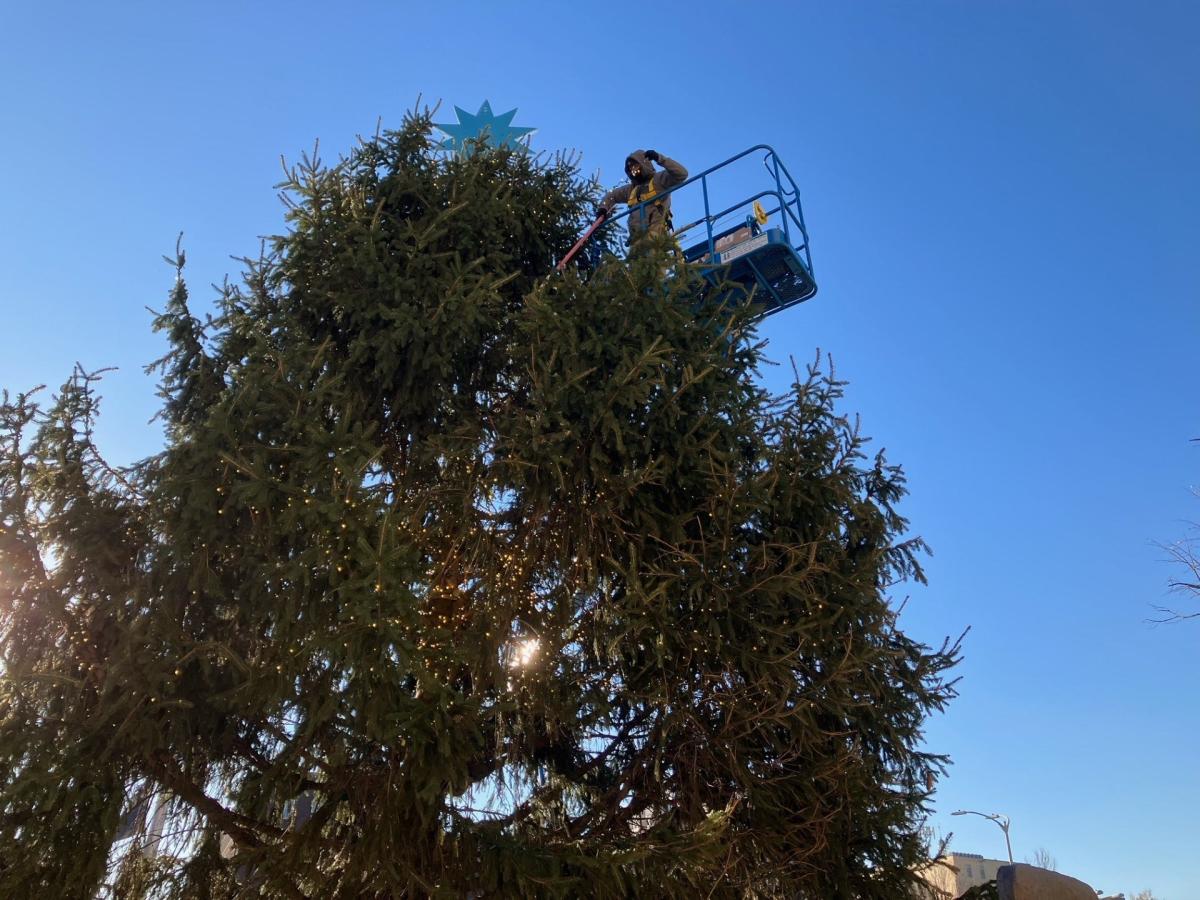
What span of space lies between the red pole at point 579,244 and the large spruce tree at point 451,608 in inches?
37.7

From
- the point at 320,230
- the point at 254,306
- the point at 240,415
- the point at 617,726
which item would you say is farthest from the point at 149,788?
the point at 320,230

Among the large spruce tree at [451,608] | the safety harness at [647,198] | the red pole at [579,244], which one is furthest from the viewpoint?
the safety harness at [647,198]

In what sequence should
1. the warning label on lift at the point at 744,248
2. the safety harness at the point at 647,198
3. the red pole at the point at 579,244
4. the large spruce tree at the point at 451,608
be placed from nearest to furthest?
the large spruce tree at the point at 451,608
the red pole at the point at 579,244
the warning label on lift at the point at 744,248
the safety harness at the point at 647,198

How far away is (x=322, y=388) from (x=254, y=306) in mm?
2732

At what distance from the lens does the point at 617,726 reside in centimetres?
845

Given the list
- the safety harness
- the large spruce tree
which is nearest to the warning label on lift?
the safety harness

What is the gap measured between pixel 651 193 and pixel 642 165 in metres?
0.55

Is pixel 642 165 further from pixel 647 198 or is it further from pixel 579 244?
pixel 579 244

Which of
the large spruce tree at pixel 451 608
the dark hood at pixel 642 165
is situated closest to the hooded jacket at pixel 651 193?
the dark hood at pixel 642 165

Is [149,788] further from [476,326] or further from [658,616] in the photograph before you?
[476,326]

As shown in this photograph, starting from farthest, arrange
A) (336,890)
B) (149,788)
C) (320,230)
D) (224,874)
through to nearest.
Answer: (320,230), (224,874), (149,788), (336,890)

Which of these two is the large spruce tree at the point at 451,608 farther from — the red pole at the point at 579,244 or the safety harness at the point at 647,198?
the safety harness at the point at 647,198

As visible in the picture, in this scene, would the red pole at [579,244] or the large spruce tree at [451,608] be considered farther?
the red pole at [579,244]

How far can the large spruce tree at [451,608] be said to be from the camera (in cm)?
636
